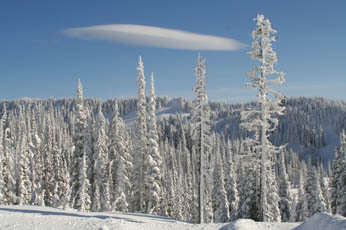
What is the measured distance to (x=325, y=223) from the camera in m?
14.2

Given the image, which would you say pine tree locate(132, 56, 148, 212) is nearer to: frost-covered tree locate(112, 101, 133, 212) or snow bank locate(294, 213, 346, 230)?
frost-covered tree locate(112, 101, 133, 212)

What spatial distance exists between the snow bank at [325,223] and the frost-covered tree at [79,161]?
26955 millimetres

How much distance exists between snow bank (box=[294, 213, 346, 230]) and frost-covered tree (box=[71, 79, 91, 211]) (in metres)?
27.0

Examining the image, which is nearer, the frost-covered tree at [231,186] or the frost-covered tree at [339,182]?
the frost-covered tree at [339,182]

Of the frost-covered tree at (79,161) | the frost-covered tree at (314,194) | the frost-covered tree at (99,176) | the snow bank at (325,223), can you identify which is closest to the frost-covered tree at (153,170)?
the frost-covered tree at (99,176)

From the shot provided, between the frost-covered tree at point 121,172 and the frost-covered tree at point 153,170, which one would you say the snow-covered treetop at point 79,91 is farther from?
the frost-covered tree at point 153,170

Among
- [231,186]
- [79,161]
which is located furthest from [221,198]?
[79,161]

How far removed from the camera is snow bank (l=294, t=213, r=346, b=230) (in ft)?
44.4

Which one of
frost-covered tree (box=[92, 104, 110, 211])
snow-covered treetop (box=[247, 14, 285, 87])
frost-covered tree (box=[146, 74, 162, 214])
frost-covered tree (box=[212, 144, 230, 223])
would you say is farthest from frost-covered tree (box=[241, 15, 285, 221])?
frost-covered tree (box=[212, 144, 230, 223])

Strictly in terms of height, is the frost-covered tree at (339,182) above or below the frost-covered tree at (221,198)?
above

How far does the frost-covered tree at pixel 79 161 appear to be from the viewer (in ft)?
120

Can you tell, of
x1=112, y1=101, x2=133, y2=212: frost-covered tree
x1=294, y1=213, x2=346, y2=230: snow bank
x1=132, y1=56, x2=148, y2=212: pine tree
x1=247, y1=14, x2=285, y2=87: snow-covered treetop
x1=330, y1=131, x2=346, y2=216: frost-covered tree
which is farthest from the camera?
x1=112, y1=101, x2=133, y2=212: frost-covered tree

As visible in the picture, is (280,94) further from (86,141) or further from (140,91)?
(86,141)

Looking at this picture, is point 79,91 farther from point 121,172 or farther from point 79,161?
point 121,172
